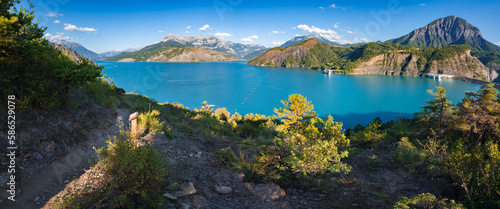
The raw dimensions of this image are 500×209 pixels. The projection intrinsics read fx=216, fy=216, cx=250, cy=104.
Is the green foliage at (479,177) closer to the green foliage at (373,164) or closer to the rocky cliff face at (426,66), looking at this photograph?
the green foliage at (373,164)

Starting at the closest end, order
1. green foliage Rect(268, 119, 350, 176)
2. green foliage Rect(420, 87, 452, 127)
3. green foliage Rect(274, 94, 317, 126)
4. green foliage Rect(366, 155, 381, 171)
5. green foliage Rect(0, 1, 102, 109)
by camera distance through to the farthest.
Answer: green foliage Rect(268, 119, 350, 176)
green foliage Rect(0, 1, 102, 109)
green foliage Rect(366, 155, 381, 171)
green foliage Rect(420, 87, 452, 127)
green foliage Rect(274, 94, 317, 126)

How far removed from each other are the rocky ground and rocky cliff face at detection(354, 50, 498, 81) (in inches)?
6133

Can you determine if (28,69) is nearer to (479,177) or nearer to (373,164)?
(479,177)

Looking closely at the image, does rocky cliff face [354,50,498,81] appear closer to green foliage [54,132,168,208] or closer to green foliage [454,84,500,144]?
green foliage [454,84,500,144]

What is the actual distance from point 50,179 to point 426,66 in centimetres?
17952

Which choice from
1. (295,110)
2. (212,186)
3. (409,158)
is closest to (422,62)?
(295,110)

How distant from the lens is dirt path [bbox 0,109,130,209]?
4520 mm

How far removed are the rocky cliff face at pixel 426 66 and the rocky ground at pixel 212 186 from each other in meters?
156

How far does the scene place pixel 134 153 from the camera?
4281 mm

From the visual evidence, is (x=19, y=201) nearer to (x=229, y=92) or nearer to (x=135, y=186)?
(x=135, y=186)


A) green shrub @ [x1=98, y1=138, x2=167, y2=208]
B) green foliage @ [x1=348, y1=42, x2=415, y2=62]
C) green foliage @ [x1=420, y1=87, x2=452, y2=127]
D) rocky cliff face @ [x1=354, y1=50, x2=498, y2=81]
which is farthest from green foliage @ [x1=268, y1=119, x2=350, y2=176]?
green foliage @ [x1=348, y1=42, x2=415, y2=62]

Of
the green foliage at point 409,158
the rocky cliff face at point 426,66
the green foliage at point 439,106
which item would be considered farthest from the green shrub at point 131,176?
the rocky cliff face at point 426,66

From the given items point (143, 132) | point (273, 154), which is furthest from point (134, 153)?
point (143, 132)

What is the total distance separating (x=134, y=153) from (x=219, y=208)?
7.15 ft
